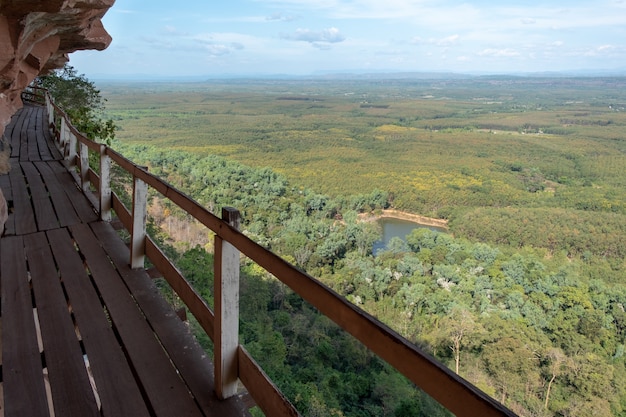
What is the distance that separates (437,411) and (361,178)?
159 ft

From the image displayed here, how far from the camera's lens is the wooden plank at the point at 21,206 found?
3537 mm

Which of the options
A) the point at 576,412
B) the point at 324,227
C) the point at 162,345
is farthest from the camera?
the point at 324,227

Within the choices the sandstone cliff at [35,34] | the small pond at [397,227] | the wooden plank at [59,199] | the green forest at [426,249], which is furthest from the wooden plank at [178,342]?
the small pond at [397,227]

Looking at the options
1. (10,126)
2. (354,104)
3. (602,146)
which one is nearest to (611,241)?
(10,126)

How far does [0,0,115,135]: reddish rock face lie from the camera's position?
3416 mm

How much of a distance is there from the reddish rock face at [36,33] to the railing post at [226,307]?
2943mm

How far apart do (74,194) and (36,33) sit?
1819mm

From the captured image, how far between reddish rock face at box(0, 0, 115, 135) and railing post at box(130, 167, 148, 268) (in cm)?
190

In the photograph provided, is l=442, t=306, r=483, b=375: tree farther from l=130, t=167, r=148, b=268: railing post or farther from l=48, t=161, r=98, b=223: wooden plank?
l=130, t=167, r=148, b=268: railing post

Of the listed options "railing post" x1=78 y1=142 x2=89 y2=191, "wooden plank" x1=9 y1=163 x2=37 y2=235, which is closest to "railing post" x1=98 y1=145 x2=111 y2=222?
"wooden plank" x1=9 y1=163 x2=37 y2=235

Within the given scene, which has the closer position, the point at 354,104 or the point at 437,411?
the point at 437,411

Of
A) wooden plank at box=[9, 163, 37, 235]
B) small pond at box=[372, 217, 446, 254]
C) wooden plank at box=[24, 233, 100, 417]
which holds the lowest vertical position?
small pond at box=[372, 217, 446, 254]

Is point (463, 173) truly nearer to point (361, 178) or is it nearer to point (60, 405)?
point (361, 178)

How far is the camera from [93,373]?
5.93 feet
